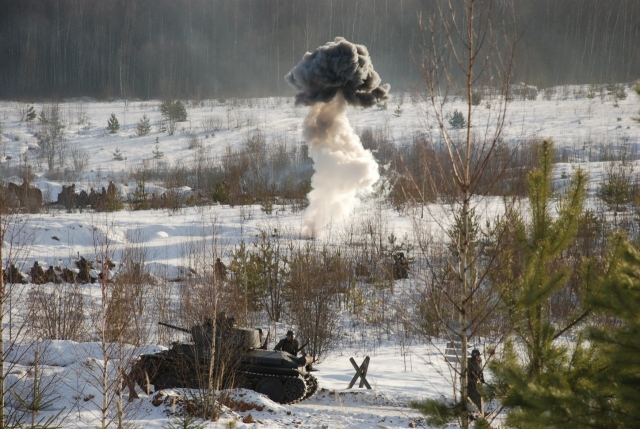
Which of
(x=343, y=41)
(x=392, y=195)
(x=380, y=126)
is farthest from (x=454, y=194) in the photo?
(x=380, y=126)

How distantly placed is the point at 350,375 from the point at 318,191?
703 inches

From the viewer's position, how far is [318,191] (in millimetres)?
34312

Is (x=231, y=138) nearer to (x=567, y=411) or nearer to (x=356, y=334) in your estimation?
(x=356, y=334)

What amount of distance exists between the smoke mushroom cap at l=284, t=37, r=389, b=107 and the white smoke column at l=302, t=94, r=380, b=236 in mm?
799

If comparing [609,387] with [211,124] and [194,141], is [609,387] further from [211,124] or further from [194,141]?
[211,124]

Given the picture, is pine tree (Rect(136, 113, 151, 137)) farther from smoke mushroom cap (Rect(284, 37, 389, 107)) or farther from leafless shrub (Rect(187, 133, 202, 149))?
smoke mushroom cap (Rect(284, 37, 389, 107))

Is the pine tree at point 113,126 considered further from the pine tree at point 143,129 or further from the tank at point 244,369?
the tank at point 244,369

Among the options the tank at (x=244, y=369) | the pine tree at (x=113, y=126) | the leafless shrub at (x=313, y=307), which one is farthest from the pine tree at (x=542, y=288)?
the pine tree at (x=113, y=126)

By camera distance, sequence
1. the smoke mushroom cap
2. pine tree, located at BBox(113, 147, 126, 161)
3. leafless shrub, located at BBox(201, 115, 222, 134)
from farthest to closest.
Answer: leafless shrub, located at BBox(201, 115, 222, 134) → pine tree, located at BBox(113, 147, 126, 161) → the smoke mushroom cap

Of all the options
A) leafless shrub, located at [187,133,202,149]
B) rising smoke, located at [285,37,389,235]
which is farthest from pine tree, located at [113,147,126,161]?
rising smoke, located at [285,37,389,235]

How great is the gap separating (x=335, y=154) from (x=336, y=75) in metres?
3.96

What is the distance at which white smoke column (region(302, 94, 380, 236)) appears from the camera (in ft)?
106

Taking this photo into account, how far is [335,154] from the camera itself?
32.0 metres

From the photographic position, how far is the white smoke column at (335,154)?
3222 centimetres
